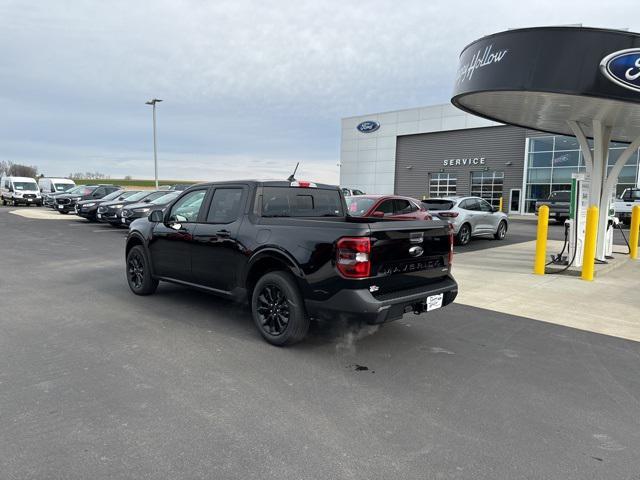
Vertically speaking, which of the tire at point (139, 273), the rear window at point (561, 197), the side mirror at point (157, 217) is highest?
the rear window at point (561, 197)

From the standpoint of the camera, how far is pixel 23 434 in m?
3.07

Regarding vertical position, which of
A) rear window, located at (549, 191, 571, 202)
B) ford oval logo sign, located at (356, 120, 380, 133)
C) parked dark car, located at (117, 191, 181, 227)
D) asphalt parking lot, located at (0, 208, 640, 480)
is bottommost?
asphalt parking lot, located at (0, 208, 640, 480)

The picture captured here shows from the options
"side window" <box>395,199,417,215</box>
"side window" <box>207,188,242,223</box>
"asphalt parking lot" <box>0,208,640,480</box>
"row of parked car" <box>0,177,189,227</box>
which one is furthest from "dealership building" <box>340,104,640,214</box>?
"side window" <box>207,188,242,223</box>

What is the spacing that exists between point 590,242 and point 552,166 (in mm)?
26459

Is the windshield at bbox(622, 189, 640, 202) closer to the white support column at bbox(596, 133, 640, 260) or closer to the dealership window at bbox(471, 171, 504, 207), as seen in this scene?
the dealership window at bbox(471, 171, 504, 207)

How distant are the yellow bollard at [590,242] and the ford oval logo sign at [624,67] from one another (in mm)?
2120

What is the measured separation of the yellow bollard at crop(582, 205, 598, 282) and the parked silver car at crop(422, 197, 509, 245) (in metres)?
4.96

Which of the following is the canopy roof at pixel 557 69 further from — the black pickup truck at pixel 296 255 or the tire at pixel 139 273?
the tire at pixel 139 273

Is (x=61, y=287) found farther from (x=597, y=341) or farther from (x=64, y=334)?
(x=597, y=341)

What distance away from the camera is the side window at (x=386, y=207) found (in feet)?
38.0

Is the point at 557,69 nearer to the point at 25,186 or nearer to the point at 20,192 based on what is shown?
the point at 20,192

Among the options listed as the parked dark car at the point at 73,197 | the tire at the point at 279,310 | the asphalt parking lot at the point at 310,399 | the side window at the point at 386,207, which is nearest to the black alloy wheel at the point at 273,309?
the tire at the point at 279,310

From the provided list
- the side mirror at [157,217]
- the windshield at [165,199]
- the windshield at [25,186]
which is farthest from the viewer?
the windshield at [25,186]

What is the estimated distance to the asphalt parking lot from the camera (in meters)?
2.84
